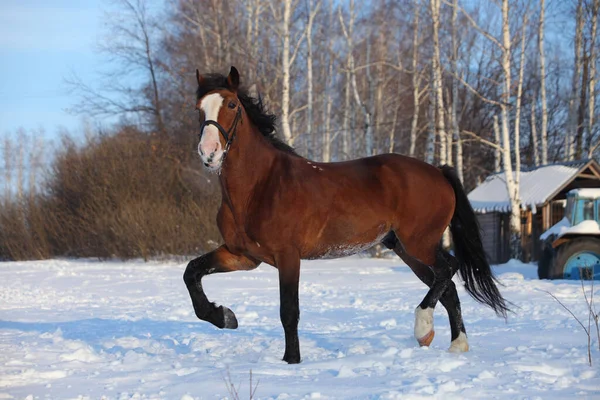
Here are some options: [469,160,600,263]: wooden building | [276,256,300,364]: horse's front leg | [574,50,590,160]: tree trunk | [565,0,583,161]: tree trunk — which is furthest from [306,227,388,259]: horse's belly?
[574,50,590,160]: tree trunk

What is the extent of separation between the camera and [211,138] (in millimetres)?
5594

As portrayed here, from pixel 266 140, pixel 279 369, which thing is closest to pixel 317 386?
pixel 279 369

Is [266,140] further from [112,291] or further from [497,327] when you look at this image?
[112,291]

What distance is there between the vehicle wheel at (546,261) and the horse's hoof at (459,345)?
8606 mm

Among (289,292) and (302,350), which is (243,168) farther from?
(302,350)

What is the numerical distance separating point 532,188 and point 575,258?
9096 mm

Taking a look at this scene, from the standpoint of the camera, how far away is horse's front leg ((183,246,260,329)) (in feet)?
20.5

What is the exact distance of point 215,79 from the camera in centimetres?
608

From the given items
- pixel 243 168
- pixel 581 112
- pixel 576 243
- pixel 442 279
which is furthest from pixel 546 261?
pixel 581 112

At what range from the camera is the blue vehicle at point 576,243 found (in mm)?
13938

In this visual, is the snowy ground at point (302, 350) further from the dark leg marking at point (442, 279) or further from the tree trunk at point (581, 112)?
the tree trunk at point (581, 112)

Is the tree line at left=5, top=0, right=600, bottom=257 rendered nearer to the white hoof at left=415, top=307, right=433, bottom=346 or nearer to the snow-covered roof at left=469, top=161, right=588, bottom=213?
the snow-covered roof at left=469, top=161, right=588, bottom=213

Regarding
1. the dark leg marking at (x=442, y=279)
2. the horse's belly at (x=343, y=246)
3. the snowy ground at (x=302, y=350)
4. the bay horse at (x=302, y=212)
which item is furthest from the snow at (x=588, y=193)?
the horse's belly at (x=343, y=246)

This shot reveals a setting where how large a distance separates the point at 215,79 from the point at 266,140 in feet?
2.42
